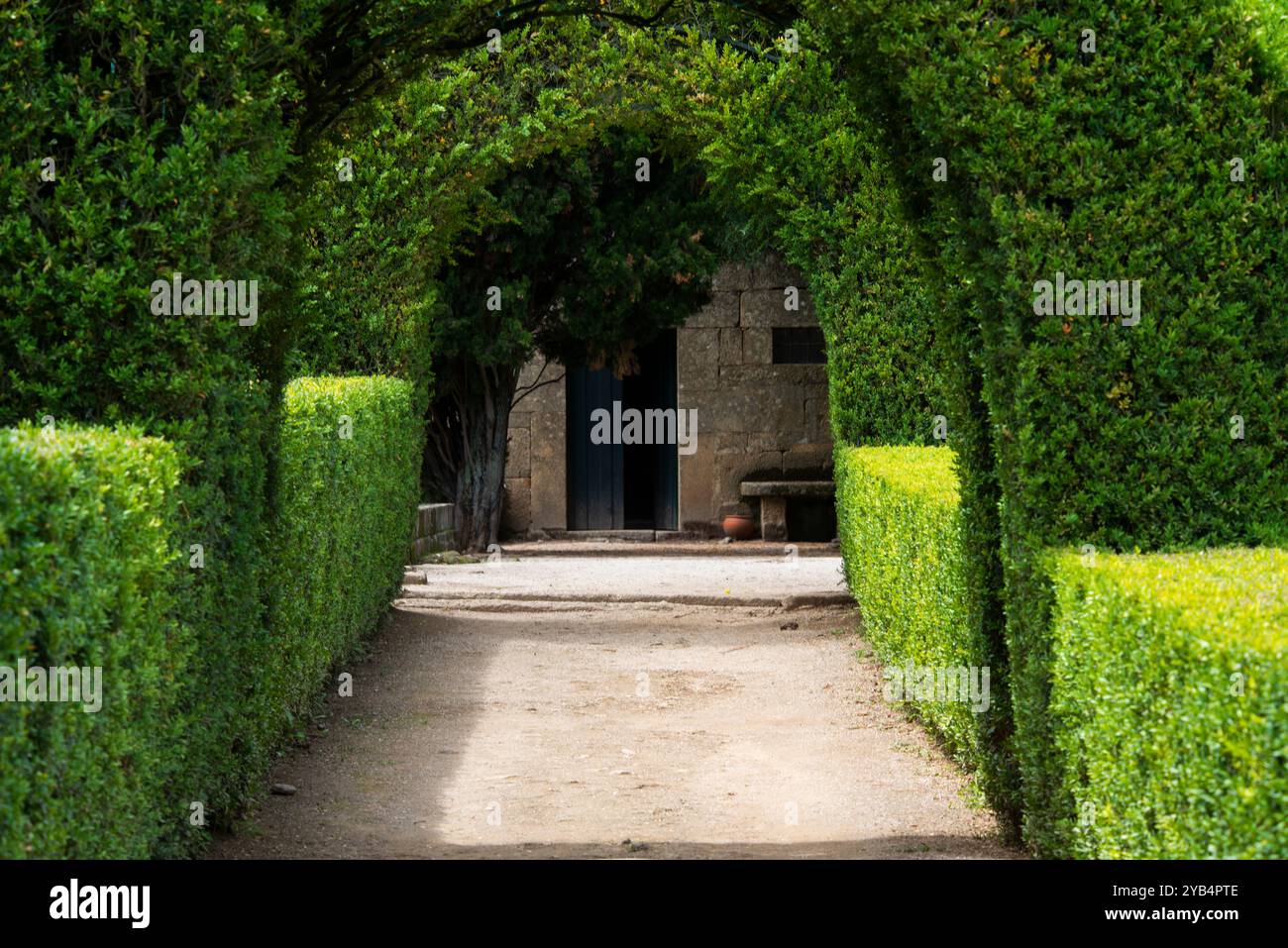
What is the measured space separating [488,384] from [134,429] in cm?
1192

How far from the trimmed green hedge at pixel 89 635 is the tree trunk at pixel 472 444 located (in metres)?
11.8

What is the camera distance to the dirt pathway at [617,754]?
590cm

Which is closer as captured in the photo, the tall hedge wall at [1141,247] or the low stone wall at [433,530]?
the tall hedge wall at [1141,247]

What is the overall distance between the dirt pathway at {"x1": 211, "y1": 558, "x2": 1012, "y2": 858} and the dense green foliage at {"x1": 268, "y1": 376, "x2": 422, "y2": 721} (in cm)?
36

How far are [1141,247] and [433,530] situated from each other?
1189cm

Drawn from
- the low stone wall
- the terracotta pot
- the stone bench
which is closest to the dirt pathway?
the low stone wall

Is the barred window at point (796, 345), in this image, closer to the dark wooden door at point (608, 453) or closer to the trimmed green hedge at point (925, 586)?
the dark wooden door at point (608, 453)

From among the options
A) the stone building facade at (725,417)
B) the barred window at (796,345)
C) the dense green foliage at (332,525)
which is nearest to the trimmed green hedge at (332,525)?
the dense green foliage at (332,525)

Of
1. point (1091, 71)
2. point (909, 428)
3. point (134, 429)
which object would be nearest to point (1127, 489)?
point (1091, 71)

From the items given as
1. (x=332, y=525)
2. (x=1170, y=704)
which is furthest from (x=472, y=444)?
(x=1170, y=704)

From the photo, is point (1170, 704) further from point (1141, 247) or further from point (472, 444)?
point (472, 444)

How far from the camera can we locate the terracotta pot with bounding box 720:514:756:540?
17.6 metres

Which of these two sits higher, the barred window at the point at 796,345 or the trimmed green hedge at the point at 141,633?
the barred window at the point at 796,345
